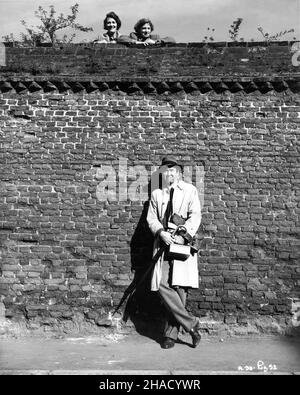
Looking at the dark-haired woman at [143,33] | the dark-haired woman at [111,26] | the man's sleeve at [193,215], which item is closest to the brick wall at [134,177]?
the man's sleeve at [193,215]

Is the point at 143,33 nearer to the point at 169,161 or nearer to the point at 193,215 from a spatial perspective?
the point at 169,161

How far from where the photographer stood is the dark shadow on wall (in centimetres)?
697

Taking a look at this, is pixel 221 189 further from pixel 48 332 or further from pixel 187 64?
pixel 48 332

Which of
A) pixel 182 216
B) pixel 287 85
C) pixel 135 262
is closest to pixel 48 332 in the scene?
pixel 135 262

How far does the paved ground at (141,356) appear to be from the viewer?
5273mm

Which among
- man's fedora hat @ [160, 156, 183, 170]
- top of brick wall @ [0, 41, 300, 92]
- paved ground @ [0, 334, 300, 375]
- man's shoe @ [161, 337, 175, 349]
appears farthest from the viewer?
top of brick wall @ [0, 41, 300, 92]

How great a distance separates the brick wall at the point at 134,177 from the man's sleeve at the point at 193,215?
1.36ft

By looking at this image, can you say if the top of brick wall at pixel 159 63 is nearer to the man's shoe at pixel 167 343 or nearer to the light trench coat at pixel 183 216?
the light trench coat at pixel 183 216

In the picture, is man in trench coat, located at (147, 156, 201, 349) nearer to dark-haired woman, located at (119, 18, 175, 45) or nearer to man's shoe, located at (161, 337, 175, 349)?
man's shoe, located at (161, 337, 175, 349)

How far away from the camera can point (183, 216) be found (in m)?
6.66

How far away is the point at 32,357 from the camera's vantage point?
229 inches

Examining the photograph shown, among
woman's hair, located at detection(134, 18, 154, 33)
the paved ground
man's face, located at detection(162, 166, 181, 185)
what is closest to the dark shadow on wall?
the paved ground

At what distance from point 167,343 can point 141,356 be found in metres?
0.50

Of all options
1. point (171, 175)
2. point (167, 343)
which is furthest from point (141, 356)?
point (171, 175)
